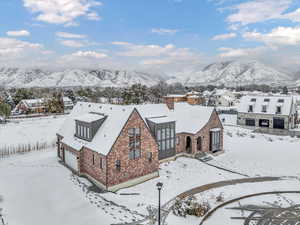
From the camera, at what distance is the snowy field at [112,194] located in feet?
46.0

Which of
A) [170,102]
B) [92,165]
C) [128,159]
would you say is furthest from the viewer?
[170,102]

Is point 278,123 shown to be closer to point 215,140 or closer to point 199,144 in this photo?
point 215,140

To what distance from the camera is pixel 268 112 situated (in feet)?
142

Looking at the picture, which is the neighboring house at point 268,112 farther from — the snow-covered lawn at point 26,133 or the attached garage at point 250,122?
the snow-covered lawn at point 26,133

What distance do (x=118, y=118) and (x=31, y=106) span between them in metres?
62.6

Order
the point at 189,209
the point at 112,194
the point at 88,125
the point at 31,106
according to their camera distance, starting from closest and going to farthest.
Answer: the point at 189,209
the point at 112,194
the point at 88,125
the point at 31,106

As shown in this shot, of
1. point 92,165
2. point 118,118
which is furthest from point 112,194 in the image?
point 118,118

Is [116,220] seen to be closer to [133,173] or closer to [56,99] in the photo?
[133,173]

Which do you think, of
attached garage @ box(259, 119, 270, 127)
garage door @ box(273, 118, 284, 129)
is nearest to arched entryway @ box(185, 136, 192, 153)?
attached garage @ box(259, 119, 270, 127)

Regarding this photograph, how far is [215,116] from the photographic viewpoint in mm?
27781

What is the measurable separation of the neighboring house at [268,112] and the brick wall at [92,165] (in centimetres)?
3574

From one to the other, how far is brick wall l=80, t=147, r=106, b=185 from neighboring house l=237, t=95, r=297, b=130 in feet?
117

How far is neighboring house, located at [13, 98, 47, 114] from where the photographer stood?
2788 inches

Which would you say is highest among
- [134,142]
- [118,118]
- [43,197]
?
[118,118]
